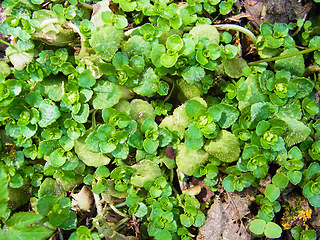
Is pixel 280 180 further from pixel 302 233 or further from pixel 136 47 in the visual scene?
pixel 136 47

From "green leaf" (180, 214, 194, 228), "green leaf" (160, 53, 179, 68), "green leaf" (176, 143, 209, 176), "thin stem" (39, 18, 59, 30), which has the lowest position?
"green leaf" (180, 214, 194, 228)

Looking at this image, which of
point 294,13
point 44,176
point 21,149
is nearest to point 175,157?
point 44,176

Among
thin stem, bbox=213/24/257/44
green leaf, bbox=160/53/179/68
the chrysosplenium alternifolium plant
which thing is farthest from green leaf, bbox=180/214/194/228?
thin stem, bbox=213/24/257/44

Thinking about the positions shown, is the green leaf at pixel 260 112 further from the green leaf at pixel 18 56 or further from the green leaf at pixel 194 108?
the green leaf at pixel 18 56

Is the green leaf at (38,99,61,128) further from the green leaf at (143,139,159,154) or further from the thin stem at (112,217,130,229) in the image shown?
the thin stem at (112,217,130,229)

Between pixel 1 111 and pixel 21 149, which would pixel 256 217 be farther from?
pixel 1 111

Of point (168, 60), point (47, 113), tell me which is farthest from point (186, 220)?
point (47, 113)

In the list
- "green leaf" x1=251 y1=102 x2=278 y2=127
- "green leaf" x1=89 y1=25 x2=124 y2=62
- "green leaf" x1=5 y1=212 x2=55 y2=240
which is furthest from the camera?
"green leaf" x1=251 y1=102 x2=278 y2=127
